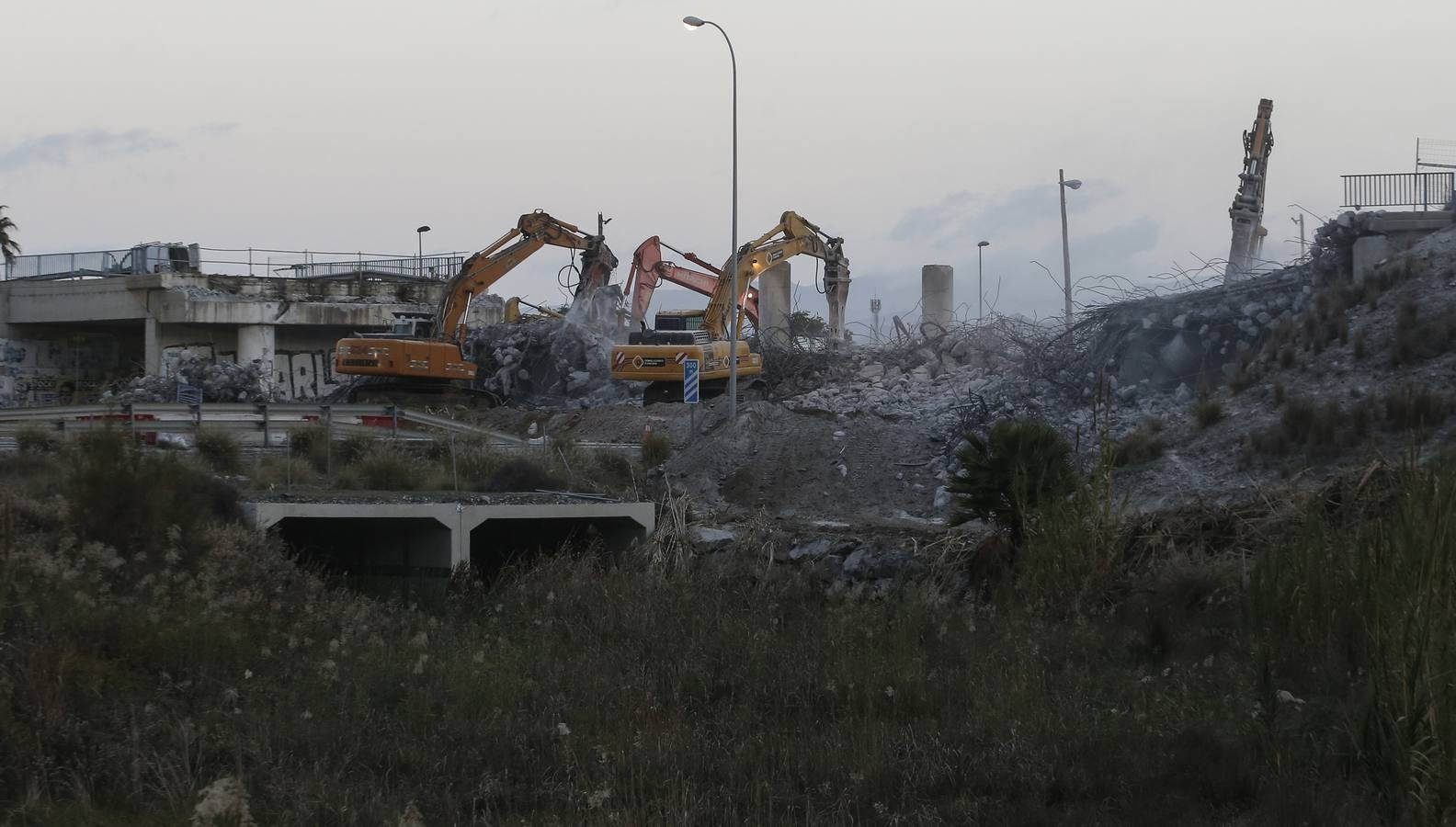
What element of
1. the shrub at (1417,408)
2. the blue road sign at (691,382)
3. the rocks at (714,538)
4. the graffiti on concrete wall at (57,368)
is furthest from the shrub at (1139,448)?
the graffiti on concrete wall at (57,368)

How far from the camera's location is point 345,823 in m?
7.60

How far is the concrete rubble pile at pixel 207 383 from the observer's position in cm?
4375

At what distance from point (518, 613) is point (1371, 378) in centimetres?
1422

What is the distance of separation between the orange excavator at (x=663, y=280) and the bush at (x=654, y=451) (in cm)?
1066

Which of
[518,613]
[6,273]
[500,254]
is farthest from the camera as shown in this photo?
[6,273]

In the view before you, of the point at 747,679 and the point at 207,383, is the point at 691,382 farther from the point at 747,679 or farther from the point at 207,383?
the point at 207,383

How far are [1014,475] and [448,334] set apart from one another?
2758 cm

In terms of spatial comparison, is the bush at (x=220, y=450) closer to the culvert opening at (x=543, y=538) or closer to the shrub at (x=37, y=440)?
the shrub at (x=37, y=440)

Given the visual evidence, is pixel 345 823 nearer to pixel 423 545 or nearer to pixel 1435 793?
pixel 1435 793

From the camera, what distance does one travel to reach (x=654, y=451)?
2698cm

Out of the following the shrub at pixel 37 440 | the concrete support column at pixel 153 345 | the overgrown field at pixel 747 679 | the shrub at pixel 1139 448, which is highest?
the concrete support column at pixel 153 345

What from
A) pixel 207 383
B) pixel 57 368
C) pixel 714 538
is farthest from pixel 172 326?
pixel 714 538

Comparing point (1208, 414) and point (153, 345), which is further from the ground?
point (153, 345)

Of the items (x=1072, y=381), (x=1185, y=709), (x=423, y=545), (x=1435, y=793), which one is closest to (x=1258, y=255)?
(x=1072, y=381)
